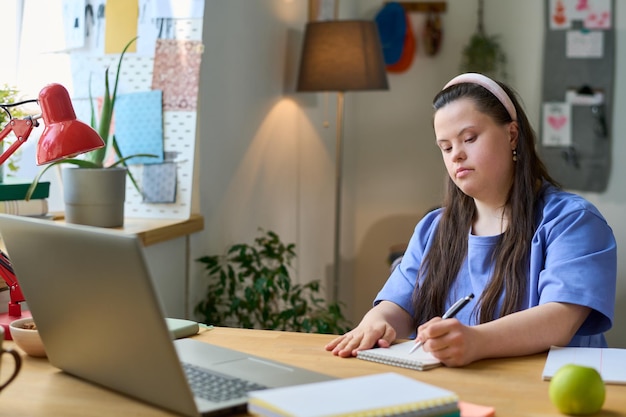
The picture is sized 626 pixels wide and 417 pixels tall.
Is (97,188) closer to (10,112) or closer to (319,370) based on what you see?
(10,112)

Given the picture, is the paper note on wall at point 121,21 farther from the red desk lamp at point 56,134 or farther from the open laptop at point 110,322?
the open laptop at point 110,322

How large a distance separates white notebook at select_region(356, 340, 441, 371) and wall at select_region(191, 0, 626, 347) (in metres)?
1.43

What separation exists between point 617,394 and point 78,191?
1.62m

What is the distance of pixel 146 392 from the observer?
3.84 feet

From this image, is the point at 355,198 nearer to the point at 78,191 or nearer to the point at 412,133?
the point at 412,133

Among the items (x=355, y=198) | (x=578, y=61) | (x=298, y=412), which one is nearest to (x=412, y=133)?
(x=355, y=198)

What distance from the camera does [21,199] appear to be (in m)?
2.35

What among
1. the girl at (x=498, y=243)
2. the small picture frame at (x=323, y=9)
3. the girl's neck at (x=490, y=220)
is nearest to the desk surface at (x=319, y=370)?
the girl at (x=498, y=243)

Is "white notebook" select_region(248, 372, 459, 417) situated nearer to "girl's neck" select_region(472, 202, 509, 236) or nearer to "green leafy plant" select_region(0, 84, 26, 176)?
"girl's neck" select_region(472, 202, 509, 236)

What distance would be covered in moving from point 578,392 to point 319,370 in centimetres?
42

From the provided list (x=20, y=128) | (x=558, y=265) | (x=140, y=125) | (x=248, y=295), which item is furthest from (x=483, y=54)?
(x=20, y=128)

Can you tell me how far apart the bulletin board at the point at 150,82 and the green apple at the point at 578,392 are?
1.69 m

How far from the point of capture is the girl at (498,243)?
1.68m

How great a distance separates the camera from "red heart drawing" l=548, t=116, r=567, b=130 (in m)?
4.25
